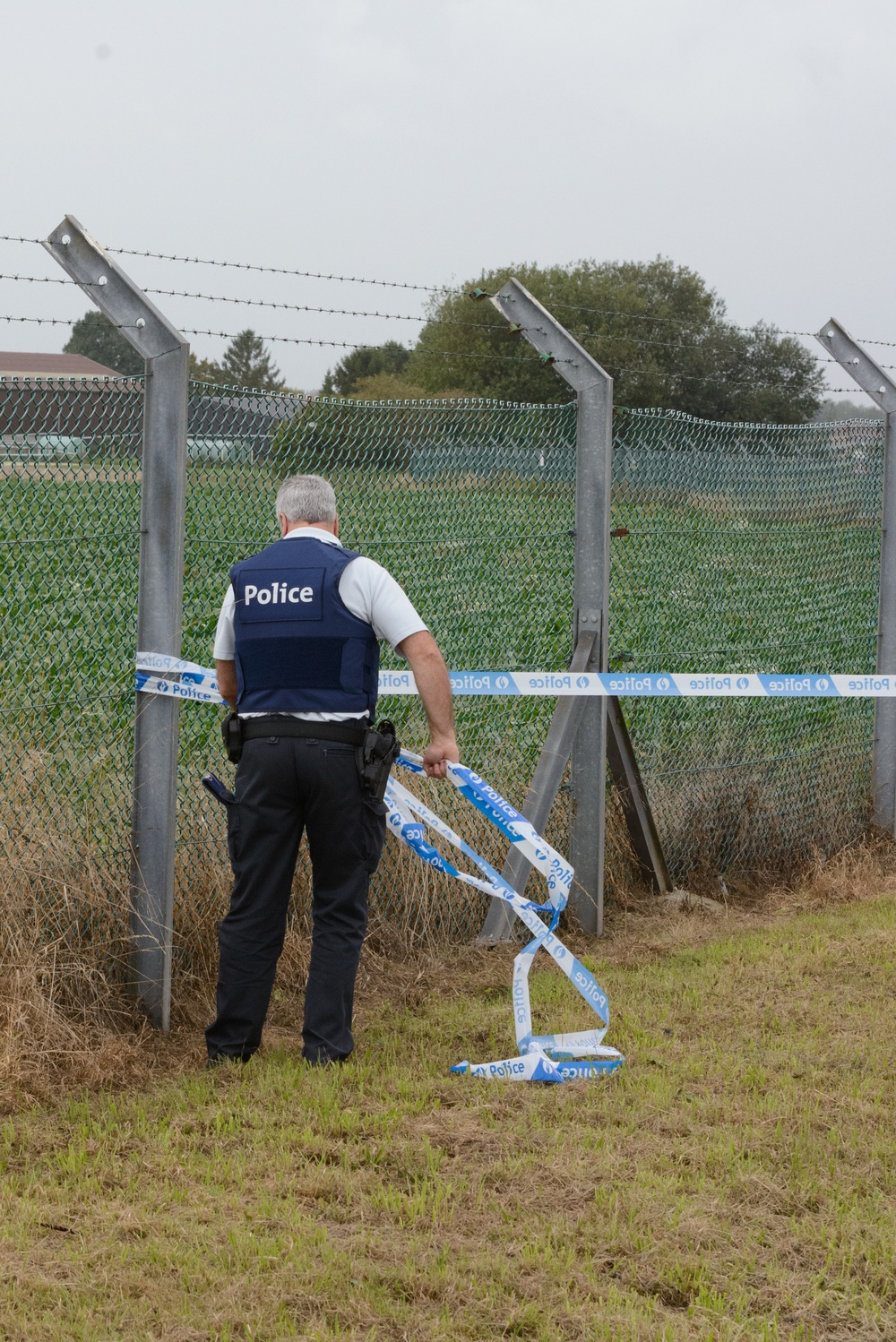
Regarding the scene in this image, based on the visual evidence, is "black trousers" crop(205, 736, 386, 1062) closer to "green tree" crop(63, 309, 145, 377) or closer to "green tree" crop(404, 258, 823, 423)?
"green tree" crop(63, 309, 145, 377)

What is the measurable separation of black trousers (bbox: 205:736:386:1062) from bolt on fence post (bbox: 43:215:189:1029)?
1.04 ft

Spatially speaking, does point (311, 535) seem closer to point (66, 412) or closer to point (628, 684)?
point (66, 412)

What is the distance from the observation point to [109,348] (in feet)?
16.8

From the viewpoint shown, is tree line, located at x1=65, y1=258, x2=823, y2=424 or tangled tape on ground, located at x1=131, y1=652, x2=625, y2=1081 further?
tree line, located at x1=65, y1=258, x2=823, y2=424

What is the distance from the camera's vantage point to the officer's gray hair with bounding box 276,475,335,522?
4.57 meters

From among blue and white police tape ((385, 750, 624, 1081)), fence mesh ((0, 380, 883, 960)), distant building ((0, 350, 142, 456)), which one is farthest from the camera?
fence mesh ((0, 380, 883, 960))

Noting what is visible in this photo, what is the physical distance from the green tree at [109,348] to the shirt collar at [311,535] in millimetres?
787

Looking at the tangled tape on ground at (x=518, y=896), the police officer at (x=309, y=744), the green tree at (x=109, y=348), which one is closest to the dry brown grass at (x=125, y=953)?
the police officer at (x=309, y=744)

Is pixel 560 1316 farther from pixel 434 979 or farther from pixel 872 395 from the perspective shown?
pixel 872 395

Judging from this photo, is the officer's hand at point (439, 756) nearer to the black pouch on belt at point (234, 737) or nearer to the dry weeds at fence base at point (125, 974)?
the black pouch on belt at point (234, 737)

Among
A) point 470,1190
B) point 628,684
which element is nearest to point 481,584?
point 628,684

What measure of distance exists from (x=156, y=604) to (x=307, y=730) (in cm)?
76

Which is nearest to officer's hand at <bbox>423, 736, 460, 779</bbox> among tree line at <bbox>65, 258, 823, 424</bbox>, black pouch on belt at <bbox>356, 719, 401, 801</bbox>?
black pouch on belt at <bbox>356, 719, 401, 801</bbox>

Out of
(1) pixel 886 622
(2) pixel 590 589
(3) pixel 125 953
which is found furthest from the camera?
(1) pixel 886 622
